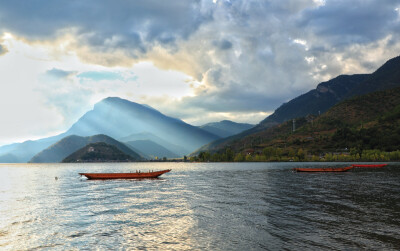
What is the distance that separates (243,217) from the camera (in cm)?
3888

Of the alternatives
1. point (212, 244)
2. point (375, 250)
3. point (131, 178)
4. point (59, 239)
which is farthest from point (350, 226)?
point (131, 178)

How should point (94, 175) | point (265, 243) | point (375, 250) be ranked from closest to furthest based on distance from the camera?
point (375, 250) < point (265, 243) < point (94, 175)

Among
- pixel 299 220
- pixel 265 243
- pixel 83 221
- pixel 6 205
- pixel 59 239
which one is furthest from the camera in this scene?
pixel 6 205

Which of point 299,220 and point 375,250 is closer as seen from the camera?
point 375,250

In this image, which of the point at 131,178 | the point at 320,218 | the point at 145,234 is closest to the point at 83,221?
the point at 145,234

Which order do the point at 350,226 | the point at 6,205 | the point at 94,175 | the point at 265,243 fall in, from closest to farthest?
the point at 265,243 < the point at 350,226 < the point at 6,205 < the point at 94,175

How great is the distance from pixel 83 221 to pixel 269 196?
126 feet

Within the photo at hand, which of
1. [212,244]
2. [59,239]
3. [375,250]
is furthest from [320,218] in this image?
[59,239]

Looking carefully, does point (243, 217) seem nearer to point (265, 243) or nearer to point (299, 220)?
point (299, 220)

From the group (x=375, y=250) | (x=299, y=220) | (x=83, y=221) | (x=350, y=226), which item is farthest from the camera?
(x=83, y=221)

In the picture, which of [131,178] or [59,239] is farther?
[131,178]

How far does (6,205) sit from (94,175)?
6368 cm

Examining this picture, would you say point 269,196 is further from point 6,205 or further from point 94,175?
point 94,175

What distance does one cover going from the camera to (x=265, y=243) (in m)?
26.8
